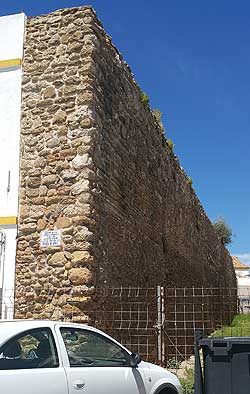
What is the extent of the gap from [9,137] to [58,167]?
4.84ft

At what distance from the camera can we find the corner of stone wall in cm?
1030

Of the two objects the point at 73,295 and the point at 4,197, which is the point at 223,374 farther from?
the point at 4,197

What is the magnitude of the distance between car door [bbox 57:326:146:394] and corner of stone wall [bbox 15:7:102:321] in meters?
3.11

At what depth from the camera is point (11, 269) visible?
425 inches

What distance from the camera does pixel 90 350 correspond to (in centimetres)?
675

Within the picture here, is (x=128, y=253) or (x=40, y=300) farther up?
(x=128, y=253)

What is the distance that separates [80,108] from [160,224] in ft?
20.5

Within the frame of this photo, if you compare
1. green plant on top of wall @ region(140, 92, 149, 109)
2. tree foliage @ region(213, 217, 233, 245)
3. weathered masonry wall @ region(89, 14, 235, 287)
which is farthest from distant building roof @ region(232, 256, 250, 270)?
green plant on top of wall @ region(140, 92, 149, 109)

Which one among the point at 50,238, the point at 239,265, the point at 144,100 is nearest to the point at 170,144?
the point at 144,100

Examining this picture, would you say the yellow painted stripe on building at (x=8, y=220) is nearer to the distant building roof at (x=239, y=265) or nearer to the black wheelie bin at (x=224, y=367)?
the black wheelie bin at (x=224, y=367)

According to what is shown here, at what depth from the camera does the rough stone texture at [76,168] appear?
34.2 ft

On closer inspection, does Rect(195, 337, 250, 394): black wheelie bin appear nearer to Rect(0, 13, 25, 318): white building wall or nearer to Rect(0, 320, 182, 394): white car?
Rect(0, 320, 182, 394): white car

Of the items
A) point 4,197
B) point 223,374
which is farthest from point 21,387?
point 4,197

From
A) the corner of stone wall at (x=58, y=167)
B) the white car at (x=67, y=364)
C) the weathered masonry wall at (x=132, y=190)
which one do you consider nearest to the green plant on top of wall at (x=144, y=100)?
the weathered masonry wall at (x=132, y=190)
